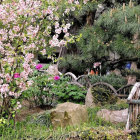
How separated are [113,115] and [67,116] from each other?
37.8 inches

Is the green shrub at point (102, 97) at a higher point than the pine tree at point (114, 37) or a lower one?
lower

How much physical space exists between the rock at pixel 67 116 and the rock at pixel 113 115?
20.6 inches

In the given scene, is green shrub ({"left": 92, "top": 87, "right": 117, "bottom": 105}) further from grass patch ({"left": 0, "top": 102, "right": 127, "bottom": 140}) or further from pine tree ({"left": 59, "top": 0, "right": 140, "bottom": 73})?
grass patch ({"left": 0, "top": 102, "right": 127, "bottom": 140})

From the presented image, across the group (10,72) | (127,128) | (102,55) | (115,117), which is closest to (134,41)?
(102,55)

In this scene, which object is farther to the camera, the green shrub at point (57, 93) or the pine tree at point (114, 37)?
the green shrub at point (57, 93)

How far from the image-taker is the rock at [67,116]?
175 inches

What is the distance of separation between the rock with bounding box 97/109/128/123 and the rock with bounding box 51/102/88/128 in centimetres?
52

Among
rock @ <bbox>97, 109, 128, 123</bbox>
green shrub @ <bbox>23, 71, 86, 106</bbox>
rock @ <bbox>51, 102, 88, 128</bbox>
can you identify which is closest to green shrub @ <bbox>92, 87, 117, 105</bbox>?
green shrub @ <bbox>23, 71, 86, 106</bbox>

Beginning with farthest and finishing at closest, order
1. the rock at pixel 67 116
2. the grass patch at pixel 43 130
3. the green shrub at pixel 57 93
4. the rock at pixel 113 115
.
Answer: the green shrub at pixel 57 93, the rock at pixel 113 115, the rock at pixel 67 116, the grass patch at pixel 43 130

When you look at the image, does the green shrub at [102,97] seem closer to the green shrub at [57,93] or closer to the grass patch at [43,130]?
the green shrub at [57,93]

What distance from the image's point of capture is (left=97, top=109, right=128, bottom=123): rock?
16.0 ft

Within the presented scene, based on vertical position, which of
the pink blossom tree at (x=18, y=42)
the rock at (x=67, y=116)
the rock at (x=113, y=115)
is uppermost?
the pink blossom tree at (x=18, y=42)

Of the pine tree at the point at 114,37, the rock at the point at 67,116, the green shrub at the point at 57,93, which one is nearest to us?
the rock at the point at 67,116

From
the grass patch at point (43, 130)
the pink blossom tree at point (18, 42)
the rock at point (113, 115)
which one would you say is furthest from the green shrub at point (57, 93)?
the pink blossom tree at point (18, 42)
